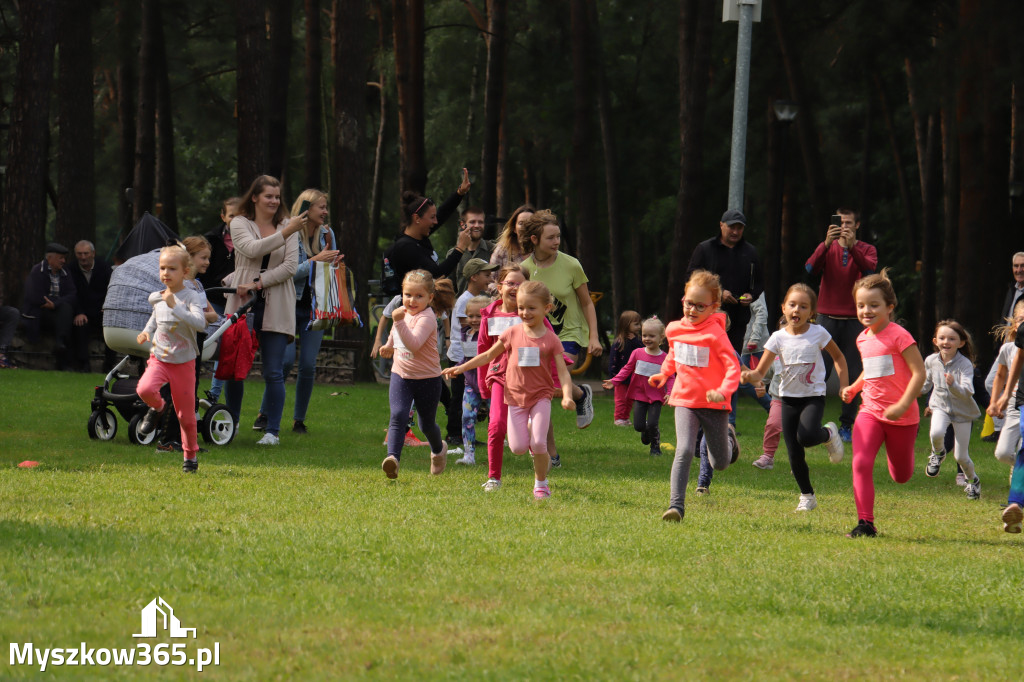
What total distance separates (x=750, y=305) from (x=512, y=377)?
4002 millimetres

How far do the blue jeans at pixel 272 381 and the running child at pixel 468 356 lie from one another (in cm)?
157

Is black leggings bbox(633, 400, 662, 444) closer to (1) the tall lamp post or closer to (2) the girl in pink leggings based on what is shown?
(2) the girl in pink leggings

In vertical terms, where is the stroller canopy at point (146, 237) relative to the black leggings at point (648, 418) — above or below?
above

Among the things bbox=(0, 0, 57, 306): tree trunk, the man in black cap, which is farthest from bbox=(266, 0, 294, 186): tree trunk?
the man in black cap

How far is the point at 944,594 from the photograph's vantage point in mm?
5938

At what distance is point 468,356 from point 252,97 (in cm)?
969

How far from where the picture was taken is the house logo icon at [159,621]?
4668 millimetres

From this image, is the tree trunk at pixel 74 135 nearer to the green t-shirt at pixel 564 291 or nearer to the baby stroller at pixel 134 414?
the baby stroller at pixel 134 414

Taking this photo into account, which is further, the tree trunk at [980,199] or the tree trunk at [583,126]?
the tree trunk at [583,126]

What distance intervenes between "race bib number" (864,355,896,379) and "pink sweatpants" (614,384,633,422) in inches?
194

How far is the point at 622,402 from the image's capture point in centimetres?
1386

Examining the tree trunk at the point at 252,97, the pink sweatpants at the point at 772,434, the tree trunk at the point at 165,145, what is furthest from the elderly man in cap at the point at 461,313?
the tree trunk at the point at 165,145

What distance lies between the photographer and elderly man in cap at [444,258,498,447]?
1170 cm

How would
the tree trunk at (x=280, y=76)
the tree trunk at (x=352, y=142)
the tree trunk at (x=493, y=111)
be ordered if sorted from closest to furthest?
the tree trunk at (x=352, y=142) → the tree trunk at (x=280, y=76) → the tree trunk at (x=493, y=111)
